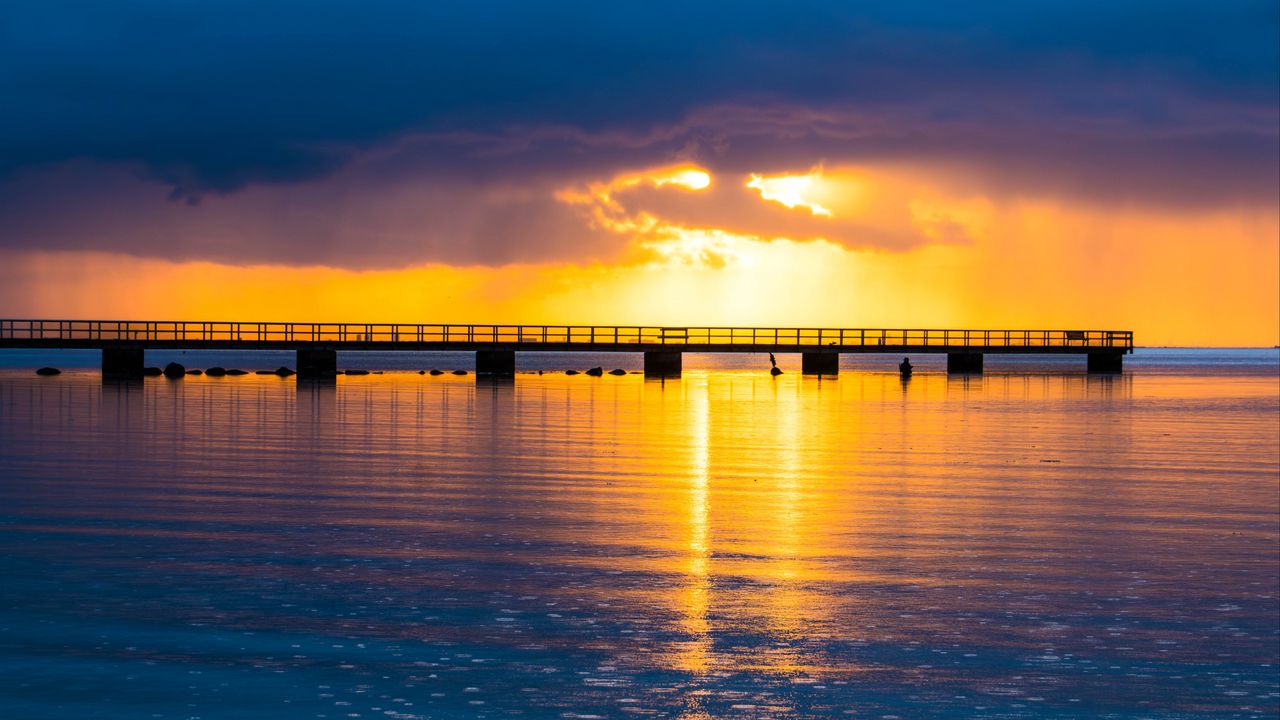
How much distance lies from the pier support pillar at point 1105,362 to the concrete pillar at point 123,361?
60824 millimetres

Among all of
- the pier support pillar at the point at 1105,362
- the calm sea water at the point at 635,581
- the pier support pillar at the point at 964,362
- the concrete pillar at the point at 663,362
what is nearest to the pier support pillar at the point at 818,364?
the pier support pillar at the point at 964,362

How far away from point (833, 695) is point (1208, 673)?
98.6 inches

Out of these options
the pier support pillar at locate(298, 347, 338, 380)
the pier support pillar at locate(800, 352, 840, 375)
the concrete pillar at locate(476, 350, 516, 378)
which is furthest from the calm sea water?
the pier support pillar at locate(800, 352, 840, 375)

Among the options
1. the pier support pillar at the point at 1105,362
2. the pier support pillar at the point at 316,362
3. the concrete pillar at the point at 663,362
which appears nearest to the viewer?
the pier support pillar at the point at 316,362

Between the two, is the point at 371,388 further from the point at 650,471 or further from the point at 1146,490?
the point at 1146,490

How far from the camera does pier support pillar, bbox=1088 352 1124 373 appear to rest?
88562 mm

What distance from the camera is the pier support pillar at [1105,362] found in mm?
88562

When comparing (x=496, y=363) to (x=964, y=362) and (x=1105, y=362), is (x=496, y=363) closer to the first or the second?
(x=964, y=362)

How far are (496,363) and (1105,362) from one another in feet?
144

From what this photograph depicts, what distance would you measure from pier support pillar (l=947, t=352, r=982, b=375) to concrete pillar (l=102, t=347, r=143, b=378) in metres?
49.0

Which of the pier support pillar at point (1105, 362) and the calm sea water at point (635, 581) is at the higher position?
the pier support pillar at point (1105, 362)

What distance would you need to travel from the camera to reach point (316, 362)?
6750cm

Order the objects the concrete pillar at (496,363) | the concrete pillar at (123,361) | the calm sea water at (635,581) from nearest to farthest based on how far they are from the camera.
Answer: the calm sea water at (635,581) → the concrete pillar at (123,361) → the concrete pillar at (496,363)

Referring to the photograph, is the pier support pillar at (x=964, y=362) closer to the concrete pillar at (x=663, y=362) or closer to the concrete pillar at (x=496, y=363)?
the concrete pillar at (x=663, y=362)
